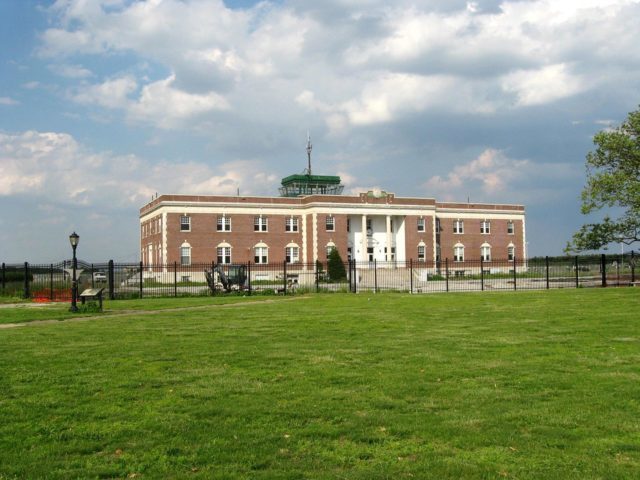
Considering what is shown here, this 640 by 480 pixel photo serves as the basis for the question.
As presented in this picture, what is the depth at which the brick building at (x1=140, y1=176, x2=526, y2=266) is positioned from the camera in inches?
2581

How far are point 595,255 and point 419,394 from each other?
116 ft

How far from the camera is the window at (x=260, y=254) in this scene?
67.7 m

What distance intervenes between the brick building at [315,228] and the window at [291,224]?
4.4 inches

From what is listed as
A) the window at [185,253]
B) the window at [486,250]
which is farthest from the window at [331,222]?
the window at [486,250]

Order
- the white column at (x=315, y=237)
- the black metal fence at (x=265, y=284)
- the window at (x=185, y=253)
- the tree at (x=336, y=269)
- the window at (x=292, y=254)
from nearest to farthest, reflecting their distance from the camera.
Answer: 1. the black metal fence at (x=265, y=284)
2. the tree at (x=336, y=269)
3. the window at (x=185, y=253)
4. the white column at (x=315, y=237)
5. the window at (x=292, y=254)

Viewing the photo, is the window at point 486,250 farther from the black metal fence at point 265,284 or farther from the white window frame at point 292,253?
the black metal fence at point 265,284

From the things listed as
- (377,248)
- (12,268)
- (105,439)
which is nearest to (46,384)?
(105,439)

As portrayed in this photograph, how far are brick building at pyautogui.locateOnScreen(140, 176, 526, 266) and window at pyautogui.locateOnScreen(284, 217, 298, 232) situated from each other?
111mm

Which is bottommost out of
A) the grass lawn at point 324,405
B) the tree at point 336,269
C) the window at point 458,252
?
the grass lawn at point 324,405

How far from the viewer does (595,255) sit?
131ft

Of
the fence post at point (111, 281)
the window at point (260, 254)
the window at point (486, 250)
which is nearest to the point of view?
the fence post at point (111, 281)

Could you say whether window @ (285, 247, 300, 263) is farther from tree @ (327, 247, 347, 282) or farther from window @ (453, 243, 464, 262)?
window @ (453, 243, 464, 262)

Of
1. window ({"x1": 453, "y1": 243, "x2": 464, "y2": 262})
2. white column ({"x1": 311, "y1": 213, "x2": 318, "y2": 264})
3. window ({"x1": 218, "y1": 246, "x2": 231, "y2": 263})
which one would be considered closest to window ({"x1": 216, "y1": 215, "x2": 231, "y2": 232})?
window ({"x1": 218, "y1": 246, "x2": 231, "y2": 263})

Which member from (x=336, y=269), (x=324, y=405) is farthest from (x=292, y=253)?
(x=324, y=405)
